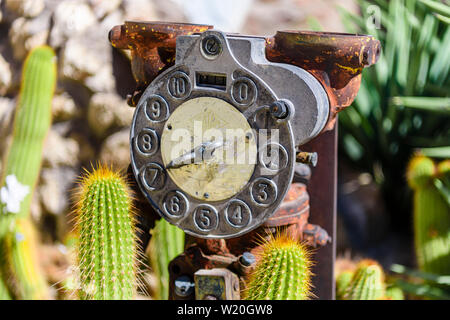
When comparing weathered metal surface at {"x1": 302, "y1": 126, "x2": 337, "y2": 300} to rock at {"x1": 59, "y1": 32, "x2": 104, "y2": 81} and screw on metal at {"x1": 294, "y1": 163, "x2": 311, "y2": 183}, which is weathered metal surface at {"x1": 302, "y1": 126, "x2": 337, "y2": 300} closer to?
screw on metal at {"x1": 294, "y1": 163, "x2": 311, "y2": 183}

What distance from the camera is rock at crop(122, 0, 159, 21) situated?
7.57ft

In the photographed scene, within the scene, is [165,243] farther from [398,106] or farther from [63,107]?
[398,106]

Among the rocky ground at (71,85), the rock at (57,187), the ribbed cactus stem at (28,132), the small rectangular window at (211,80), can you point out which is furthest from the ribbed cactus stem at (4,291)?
the small rectangular window at (211,80)

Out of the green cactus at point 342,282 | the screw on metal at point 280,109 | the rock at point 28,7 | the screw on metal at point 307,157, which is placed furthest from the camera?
the rock at point 28,7

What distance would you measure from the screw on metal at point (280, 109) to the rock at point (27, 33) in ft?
5.17

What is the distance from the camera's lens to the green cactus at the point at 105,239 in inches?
47.0

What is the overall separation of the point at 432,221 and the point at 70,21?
1502 millimetres

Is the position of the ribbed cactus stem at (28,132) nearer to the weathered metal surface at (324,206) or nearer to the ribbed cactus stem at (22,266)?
the ribbed cactus stem at (22,266)

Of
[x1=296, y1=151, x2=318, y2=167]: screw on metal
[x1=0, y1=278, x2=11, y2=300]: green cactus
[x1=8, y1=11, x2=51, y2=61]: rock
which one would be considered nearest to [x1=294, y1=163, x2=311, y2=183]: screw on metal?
[x1=296, y1=151, x2=318, y2=167]: screw on metal

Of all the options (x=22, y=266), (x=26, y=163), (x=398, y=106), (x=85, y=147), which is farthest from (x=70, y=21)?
(x=398, y=106)

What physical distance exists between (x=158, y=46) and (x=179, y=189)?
0.29 metres

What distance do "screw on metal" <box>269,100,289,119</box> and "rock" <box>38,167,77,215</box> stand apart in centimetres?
151
